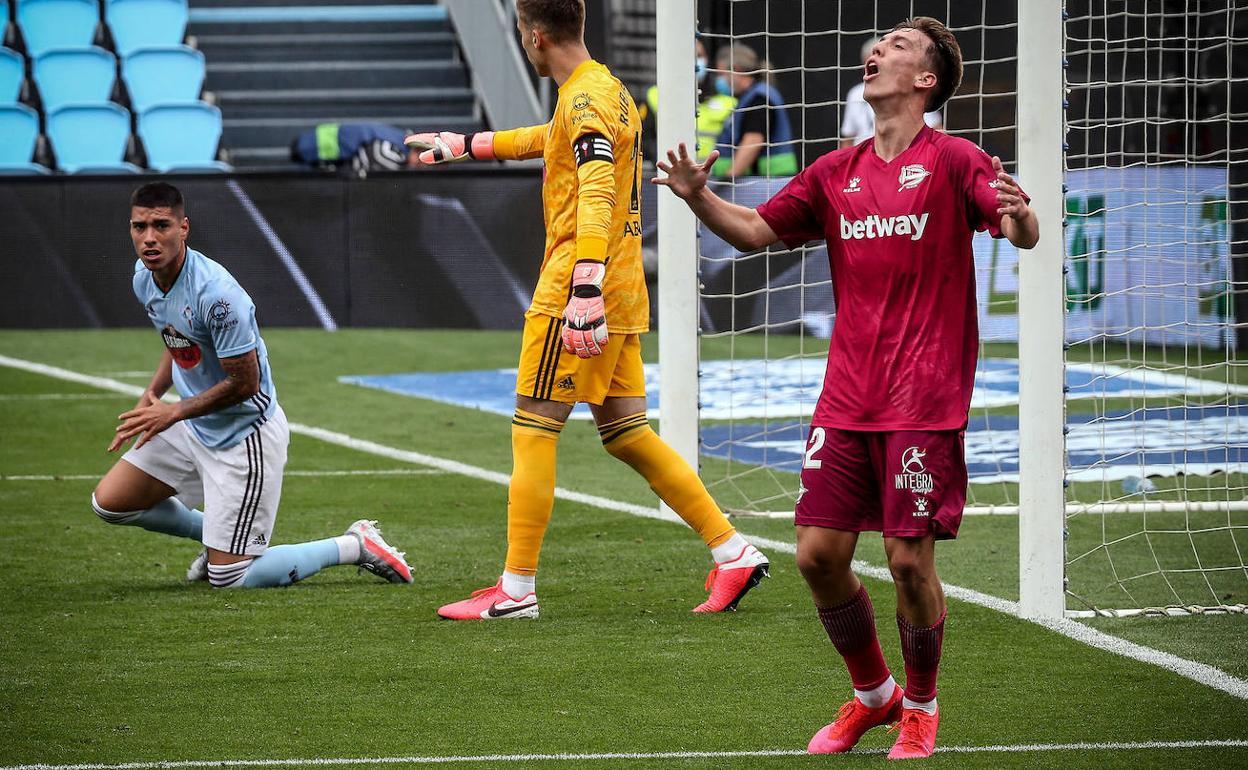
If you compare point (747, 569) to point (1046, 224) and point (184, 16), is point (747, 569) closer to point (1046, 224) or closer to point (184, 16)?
point (1046, 224)

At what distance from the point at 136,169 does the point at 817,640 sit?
13.6 metres

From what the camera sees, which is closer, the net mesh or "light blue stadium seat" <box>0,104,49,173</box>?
the net mesh

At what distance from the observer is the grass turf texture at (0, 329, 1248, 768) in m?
4.44

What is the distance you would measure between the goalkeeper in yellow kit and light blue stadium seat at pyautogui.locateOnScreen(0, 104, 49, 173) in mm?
14376

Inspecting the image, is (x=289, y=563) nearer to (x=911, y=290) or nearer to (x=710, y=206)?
(x=710, y=206)

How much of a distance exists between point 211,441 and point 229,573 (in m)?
0.51

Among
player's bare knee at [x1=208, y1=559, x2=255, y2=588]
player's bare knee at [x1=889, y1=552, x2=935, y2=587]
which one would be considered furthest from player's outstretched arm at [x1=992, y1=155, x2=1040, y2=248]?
player's bare knee at [x1=208, y1=559, x2=255, y2=588]

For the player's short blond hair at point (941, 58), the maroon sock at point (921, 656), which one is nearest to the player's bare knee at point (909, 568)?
the maroon sock at point (921, 656)

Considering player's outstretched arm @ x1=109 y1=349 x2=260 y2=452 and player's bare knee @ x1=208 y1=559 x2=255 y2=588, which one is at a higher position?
player's outstretched arm @ x1=109 y1=349 x2=260 y2=452

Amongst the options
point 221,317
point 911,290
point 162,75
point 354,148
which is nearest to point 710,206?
point 911,290

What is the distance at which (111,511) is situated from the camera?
6.42 metres

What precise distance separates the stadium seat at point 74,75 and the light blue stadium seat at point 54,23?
0.44m

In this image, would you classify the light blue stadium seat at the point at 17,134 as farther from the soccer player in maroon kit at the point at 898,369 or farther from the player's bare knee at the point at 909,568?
the player's bare knee at the point at 909,568

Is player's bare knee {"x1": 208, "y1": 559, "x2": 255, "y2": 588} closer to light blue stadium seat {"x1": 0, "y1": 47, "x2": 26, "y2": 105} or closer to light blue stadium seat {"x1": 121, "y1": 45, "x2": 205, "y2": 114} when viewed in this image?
light blue stadium seat {"x1": 121, "y1": 45, "x2": 205, "y2": 114}
